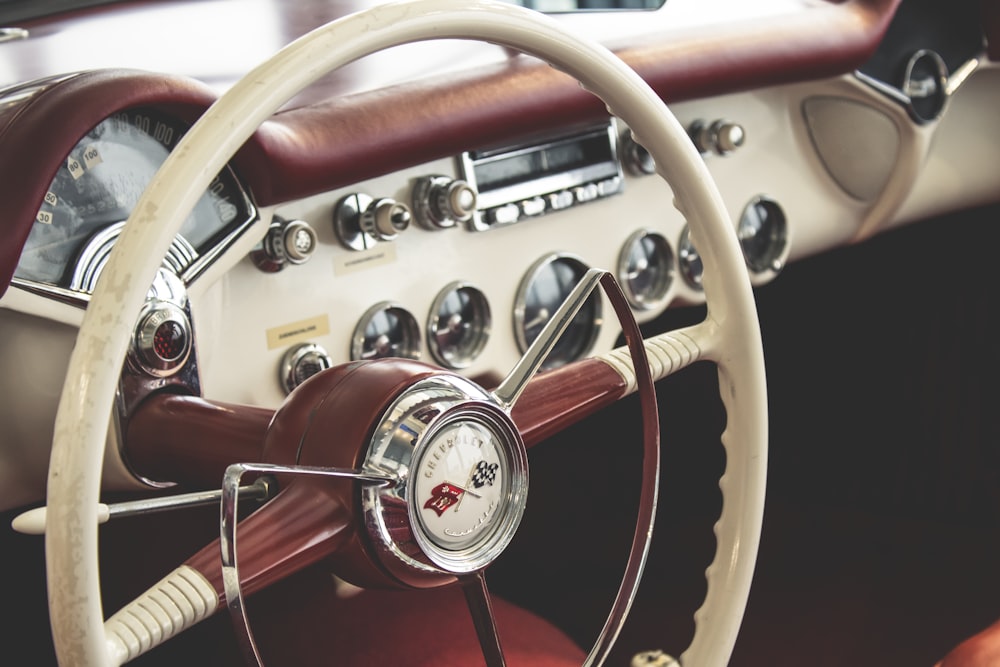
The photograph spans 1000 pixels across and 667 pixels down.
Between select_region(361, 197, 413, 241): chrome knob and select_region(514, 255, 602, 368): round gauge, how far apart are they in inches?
8.6

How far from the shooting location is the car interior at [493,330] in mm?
647

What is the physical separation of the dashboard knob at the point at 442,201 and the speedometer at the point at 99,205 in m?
0.22

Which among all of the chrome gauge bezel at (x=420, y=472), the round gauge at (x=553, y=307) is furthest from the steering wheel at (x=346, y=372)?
the round gauge at (x=553, y=307)

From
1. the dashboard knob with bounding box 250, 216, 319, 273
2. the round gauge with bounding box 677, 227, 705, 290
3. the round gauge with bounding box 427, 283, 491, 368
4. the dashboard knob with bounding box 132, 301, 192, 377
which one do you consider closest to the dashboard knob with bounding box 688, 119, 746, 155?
the round gauge with bounding box 677, 227, 705, 290

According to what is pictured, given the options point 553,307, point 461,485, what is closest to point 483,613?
point 461,485

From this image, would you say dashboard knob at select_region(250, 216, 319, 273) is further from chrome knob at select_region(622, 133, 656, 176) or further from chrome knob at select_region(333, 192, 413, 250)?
chrome knob at select_region(622, 133, 656, 176)

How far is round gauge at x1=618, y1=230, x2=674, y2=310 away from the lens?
1285 mm

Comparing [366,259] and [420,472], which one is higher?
[366,259]

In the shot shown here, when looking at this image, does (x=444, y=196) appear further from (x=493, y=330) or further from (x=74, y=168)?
(x=74, y=168)

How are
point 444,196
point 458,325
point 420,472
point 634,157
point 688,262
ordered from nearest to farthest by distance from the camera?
1. point 420,472
2. point 444,196
3. point 458,325
4. point 634,157
5. point 688,262

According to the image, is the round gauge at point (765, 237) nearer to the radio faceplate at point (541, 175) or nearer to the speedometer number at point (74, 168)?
the radio faceplate at point (541, 175)

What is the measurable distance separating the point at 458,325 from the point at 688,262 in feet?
1.23

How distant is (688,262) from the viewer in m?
1.38

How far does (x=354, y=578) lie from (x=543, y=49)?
337mm
